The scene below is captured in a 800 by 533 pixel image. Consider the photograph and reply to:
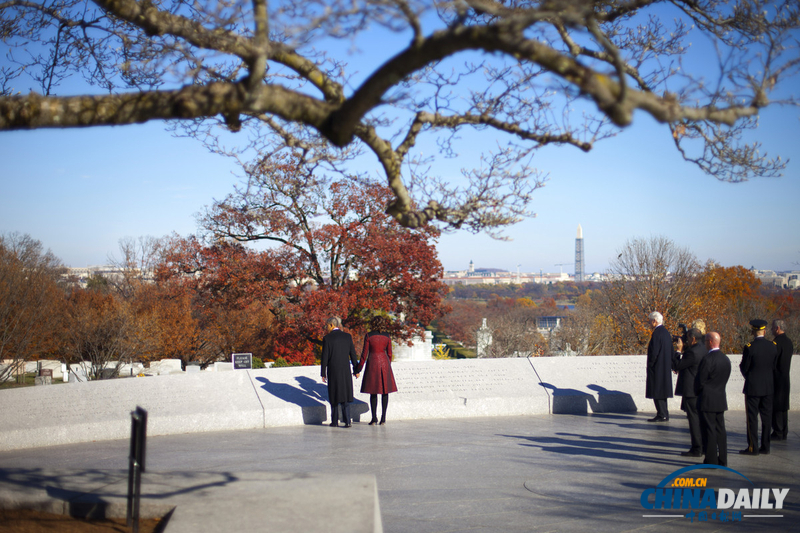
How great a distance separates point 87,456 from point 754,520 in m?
7.40

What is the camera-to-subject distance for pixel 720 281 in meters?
50.0

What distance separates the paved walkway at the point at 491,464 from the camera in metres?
5.32

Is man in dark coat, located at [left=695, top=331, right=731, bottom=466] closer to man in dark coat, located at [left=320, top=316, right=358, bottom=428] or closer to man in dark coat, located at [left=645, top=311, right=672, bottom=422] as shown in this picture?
man in dark coat, located at [left=645, top=311, right=672, bottom=422]

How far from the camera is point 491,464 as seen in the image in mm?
7223

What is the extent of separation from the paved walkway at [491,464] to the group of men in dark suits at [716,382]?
0.31 m

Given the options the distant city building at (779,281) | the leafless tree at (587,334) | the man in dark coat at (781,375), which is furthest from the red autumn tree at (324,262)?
the distant city building at (779,281)

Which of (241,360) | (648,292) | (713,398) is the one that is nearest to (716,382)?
(713,398)

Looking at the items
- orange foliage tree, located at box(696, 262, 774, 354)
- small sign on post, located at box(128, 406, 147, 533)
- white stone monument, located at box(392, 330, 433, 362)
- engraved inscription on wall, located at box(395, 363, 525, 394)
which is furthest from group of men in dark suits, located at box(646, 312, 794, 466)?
white stone monument, located at box(392, 330, 433, 362)

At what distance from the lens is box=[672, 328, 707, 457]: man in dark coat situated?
7539 mm

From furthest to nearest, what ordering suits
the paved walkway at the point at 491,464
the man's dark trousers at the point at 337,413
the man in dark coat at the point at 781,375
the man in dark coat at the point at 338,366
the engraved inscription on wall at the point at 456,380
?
the engraved inscription on wall at the point at 456,380
the man's dark trousers at the point at 337,413
the man in dark coat at the point at 338,366
the man in dark coat at the point at 781,375
the paved walkway at the point at 491,464

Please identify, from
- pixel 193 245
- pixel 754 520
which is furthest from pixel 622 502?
pixel 193 245

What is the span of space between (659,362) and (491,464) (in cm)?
382

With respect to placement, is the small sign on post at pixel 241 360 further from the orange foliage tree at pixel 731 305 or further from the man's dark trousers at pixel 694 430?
the orange foliage tree at pixel 731 305

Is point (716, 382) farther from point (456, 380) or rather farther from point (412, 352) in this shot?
point (412, 352)
